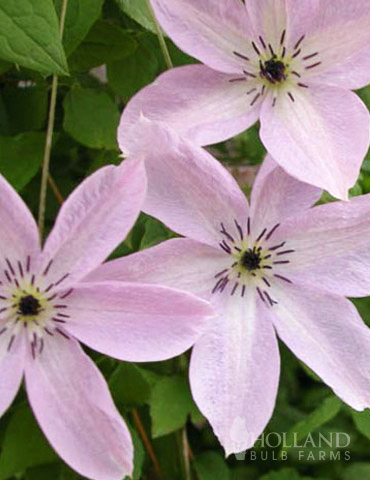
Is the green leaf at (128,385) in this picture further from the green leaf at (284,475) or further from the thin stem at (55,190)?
the green leaf at (284,475)

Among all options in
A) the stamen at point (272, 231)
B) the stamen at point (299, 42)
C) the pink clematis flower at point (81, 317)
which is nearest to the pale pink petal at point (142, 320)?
the pink clematis flower at point (81, 317)

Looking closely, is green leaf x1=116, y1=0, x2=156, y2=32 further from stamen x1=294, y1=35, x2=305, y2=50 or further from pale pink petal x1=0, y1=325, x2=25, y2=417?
pale pink petal x1=0, y1=325, x2=25, y2=417

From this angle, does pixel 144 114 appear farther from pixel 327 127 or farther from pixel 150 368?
pixel 150 368

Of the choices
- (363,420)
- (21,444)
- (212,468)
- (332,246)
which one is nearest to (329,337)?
(332,246)

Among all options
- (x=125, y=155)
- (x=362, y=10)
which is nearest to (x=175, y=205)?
(x=125, y=155)

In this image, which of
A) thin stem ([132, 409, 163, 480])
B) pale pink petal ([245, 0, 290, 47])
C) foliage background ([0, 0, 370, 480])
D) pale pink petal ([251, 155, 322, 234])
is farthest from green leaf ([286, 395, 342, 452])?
pale pink petal ([245, 0, 290, 47])

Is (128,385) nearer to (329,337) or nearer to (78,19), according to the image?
(329,337)
